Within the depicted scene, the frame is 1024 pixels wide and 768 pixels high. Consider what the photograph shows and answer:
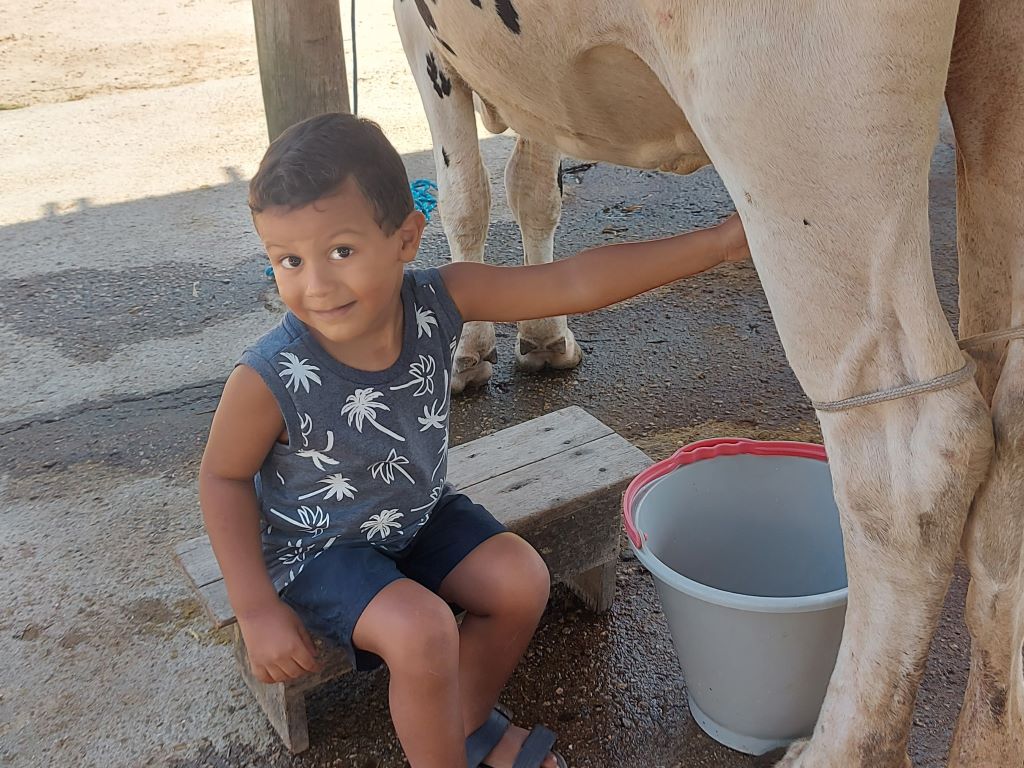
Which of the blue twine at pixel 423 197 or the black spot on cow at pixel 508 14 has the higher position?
the black spot on cow at pixel 508 14

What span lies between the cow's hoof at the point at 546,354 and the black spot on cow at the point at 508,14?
62.7 inches

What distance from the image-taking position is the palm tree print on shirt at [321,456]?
5.28 feet

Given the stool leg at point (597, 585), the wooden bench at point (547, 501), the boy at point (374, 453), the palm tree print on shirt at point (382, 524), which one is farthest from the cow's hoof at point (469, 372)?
the palm tree print on shirt at point (382, 524)

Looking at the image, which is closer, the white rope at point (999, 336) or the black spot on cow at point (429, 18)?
the white rope at point (999, 336)

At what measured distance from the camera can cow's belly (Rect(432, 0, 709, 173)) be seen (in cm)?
157

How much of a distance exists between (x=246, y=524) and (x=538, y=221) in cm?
179

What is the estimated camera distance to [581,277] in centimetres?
A: 175

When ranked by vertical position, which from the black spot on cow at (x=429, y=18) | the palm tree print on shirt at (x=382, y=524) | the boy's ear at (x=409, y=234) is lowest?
the palm tree print on shirt at (x=382, y=524)

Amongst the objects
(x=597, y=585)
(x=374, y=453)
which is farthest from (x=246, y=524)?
(x=597, y=585)

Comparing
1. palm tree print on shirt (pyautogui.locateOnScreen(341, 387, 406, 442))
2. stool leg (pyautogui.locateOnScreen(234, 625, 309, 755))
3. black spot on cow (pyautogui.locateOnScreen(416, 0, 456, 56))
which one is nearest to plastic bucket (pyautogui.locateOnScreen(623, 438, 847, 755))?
palm tree print on shirt (pyautogui.locateOnScreen(341, 387, 406, 442))

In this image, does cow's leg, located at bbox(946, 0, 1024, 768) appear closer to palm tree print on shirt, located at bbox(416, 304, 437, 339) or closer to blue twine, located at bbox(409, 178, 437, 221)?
palm tree print on shirt, located at bbox(416, 304, 437, 339)

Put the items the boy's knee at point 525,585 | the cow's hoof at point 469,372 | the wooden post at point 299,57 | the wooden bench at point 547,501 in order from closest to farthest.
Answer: the boy's knee at point 525,585, the wooden bench at point 547,501, the cow's hoof at point 469,372, the wooden post at point 299,57

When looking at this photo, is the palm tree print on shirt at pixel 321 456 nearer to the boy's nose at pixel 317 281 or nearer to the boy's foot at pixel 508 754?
the boy's nose at pixel 317 281

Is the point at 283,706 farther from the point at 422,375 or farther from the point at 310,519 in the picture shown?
the point at 422,375
